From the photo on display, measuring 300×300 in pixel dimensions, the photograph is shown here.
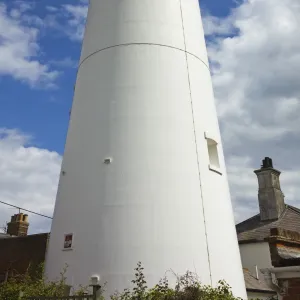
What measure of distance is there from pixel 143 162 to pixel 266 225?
1208 cm

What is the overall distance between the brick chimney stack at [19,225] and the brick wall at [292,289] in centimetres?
1413

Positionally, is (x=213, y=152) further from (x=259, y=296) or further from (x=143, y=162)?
(x=259, y=296)

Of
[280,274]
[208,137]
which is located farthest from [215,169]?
[280,274]

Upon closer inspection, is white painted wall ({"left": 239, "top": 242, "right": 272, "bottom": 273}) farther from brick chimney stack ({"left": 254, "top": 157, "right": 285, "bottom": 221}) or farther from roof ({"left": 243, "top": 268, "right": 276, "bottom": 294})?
brick chimney stack ({"left": 254, "top": 157, "right": 285, "bottom": 221})

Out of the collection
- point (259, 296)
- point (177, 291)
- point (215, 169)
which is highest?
point (215, 169)

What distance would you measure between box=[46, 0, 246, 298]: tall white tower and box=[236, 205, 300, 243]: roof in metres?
9.39

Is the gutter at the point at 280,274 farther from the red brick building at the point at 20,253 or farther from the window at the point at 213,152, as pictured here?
the red brick building at the point at 20,253

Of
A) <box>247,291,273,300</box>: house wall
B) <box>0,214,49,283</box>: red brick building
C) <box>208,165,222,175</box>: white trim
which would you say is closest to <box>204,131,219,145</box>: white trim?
<box>208,165,222,175</box>: white trim

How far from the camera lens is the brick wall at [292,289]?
352 inches

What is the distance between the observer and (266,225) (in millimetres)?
19531

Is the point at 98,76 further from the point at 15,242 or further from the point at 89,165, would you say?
the point at 15,242

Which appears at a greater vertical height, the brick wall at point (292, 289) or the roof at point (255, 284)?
the roof at point (255, 284)

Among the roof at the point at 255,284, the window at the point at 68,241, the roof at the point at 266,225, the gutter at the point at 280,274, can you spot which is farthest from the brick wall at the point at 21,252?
the roof at the point at 266,225

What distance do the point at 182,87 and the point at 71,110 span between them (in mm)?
3064
